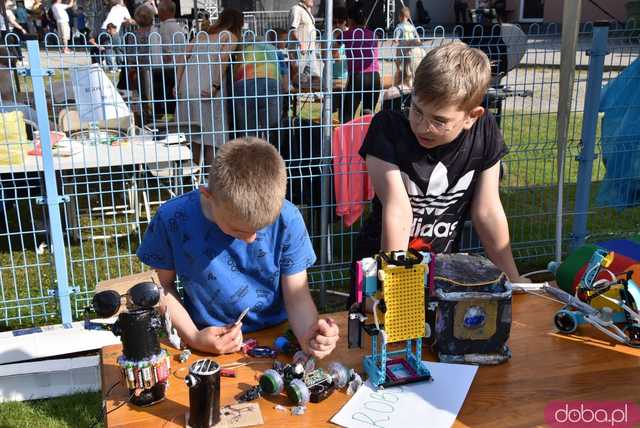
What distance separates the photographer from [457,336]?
1.61m

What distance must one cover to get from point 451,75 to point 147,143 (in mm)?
2890

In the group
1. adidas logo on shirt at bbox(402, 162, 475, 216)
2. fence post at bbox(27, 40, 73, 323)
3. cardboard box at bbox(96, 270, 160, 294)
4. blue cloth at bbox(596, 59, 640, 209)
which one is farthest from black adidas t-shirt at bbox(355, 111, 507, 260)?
blue cloth at bbox(596, 59, 640, 209)

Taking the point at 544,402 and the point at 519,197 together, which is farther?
the point at 519,197

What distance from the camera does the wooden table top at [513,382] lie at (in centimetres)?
140

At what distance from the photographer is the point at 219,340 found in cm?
166

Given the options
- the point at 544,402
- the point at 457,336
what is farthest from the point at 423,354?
the point at 544,402

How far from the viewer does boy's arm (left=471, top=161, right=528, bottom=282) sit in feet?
6.94

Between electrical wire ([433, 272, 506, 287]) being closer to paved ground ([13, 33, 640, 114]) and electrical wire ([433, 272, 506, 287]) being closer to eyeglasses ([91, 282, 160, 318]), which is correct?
eyeglasses ([91, 282, 160, 318])

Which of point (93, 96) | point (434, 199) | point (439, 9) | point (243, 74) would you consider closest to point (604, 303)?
point (434, 199)

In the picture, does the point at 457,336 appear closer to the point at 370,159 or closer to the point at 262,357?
the point at 262,357

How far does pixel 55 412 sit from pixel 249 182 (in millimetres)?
2001

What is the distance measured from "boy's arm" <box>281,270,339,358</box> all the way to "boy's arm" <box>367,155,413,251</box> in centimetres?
31

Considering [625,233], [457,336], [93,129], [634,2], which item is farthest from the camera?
[634,2]

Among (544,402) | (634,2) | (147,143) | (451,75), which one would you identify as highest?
(634,2)
